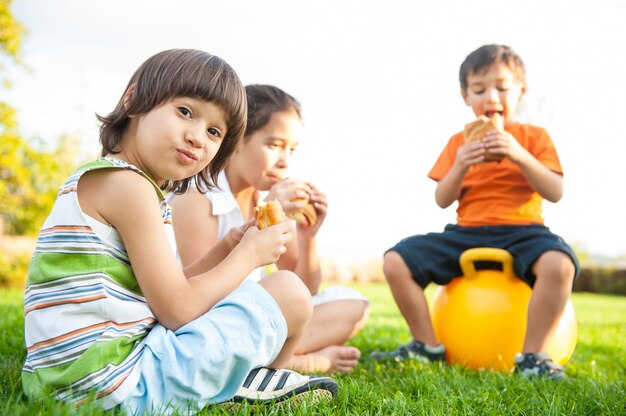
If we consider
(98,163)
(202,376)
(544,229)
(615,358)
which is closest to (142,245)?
(98,163)

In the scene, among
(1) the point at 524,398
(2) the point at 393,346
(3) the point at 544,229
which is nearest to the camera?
(1) the point at 524,398

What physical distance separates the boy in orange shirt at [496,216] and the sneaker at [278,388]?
1234mm

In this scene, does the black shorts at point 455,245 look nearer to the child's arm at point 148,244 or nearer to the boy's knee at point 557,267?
the boy's knee at point 557,267

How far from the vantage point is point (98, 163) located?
64.1 inches

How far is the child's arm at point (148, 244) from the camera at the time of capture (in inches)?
63.2

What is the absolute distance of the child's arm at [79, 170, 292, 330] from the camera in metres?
1.60

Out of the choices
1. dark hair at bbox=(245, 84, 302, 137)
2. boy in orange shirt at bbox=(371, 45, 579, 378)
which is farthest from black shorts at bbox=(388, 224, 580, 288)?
dark hair at bbox=(245, 84, 302, 137)

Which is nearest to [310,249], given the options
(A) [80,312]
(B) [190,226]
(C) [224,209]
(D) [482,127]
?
(C) [224,209]

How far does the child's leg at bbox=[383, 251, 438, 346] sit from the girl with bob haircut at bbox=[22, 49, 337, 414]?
1388 millimetres

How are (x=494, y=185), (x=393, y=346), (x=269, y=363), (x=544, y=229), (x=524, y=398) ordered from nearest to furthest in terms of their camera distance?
1. (x=269, y=363)
2. (x=524, y=398)
3. (x=544, y=229)
4. (x=494, y=185)
5. (x=393, y=346)

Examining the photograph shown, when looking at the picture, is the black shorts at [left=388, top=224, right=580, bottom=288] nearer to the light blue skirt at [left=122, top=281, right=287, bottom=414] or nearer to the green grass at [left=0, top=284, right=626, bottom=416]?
the green grass at [left=0, top=284, right=626, bottom=416]

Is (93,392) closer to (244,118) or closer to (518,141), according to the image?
(244,118)

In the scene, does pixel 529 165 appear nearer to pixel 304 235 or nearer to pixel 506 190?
pixel 506 190

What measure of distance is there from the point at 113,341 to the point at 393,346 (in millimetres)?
2275
